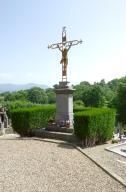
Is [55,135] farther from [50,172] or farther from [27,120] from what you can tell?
[50,172]

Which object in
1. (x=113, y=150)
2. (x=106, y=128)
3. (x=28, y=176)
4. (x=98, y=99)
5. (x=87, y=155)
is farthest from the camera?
(x=98, y=99)

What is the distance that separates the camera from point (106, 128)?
55.7 feet

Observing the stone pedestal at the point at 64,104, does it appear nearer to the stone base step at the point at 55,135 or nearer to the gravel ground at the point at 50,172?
the stone base step at the point at 55,135

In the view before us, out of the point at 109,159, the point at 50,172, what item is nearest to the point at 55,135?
the point at 109,159

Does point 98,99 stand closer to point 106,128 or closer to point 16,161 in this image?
point 106,128

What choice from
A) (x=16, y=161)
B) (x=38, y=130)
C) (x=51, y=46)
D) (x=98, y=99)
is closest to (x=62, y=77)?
(x=51, y=46)

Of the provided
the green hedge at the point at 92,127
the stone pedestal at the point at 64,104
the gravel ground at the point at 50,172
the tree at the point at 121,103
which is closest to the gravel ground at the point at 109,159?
the gravel ground at the point at 50,172

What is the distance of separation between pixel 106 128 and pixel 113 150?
260 cm

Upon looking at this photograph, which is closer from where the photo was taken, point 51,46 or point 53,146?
point 53,146

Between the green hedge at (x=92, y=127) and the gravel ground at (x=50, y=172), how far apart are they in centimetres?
106

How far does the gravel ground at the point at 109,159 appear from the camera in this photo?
35.2 ft

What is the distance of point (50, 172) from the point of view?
1042 centimetres

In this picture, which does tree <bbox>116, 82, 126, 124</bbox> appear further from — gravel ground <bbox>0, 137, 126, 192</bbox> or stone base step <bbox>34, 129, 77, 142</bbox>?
gravel ground <bbox>0, 137, 126, 192</bbox>

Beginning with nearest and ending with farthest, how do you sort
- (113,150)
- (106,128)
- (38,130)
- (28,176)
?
1. (28,176)
2. (113,150)
3. (106,128)
4. (38,130)
